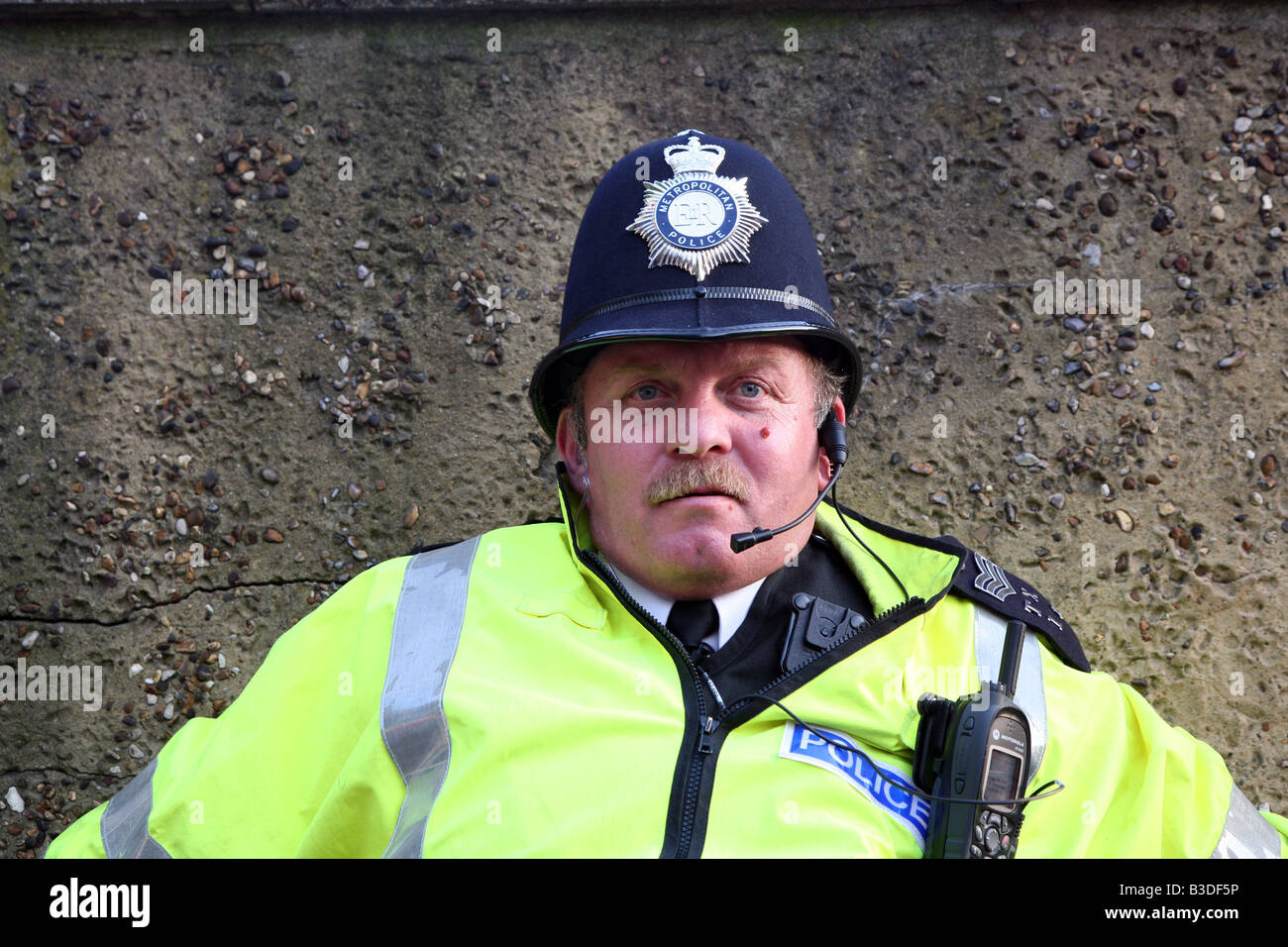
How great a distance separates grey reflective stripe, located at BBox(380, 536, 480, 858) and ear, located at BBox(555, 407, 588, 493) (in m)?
0.29

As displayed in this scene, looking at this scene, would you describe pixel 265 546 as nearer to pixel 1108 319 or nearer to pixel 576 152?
pixel 576 152

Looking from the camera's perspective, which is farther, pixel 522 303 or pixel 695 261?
pixel 522 303

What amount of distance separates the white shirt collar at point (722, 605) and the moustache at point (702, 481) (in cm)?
21

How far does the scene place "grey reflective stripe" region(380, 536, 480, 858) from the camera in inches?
84.1

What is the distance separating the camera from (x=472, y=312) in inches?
118

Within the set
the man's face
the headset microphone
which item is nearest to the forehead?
the man's face

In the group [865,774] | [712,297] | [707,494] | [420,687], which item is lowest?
[865,774]

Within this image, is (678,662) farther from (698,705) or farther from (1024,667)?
(1024,667)

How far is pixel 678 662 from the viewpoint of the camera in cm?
217

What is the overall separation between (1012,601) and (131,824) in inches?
71.8

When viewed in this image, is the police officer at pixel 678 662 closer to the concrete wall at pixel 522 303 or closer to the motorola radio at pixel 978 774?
the motorola radio at pixel 978 774

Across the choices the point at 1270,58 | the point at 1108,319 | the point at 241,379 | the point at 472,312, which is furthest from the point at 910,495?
the point at 241,379

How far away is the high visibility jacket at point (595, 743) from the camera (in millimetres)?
2016

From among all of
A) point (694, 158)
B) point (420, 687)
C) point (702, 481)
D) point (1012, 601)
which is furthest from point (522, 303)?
point (1012, 601)
